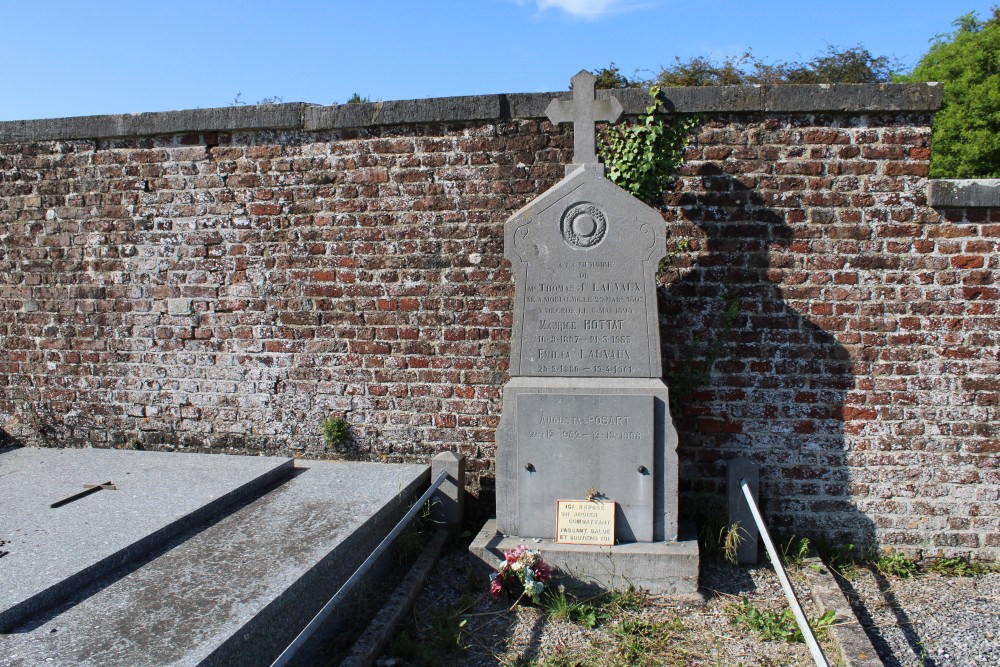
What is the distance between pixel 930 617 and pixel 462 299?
3359 mm

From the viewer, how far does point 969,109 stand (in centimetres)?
1468

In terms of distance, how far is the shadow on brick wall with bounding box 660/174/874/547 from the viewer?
4.66 meters

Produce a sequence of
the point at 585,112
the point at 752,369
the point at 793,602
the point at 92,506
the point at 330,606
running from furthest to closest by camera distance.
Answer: the point at 752,369 < the point at 585,112 < the point at 92,506 < the point at 793,602 < the point at 330,606

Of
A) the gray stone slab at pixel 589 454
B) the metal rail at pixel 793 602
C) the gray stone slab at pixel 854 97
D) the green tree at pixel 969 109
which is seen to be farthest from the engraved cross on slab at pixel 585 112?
the green tree at pixel 969 109

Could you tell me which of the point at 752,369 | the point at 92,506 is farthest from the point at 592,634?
the point at 92,506

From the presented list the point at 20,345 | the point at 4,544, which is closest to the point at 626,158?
the point at 4,544

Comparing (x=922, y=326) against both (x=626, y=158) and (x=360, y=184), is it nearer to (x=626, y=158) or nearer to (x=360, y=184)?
(x=626, y=158)

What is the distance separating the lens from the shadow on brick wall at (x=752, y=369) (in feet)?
15.3

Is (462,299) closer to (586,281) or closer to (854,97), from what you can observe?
(586,281)

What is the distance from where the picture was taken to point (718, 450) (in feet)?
15.7

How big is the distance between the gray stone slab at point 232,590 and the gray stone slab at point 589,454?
3.11ft

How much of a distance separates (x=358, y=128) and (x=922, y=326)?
401cm

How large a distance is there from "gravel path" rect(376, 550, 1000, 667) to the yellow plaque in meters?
0.34

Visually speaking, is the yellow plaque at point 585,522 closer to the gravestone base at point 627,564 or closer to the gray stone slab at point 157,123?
the gravestone base at point 627,564
